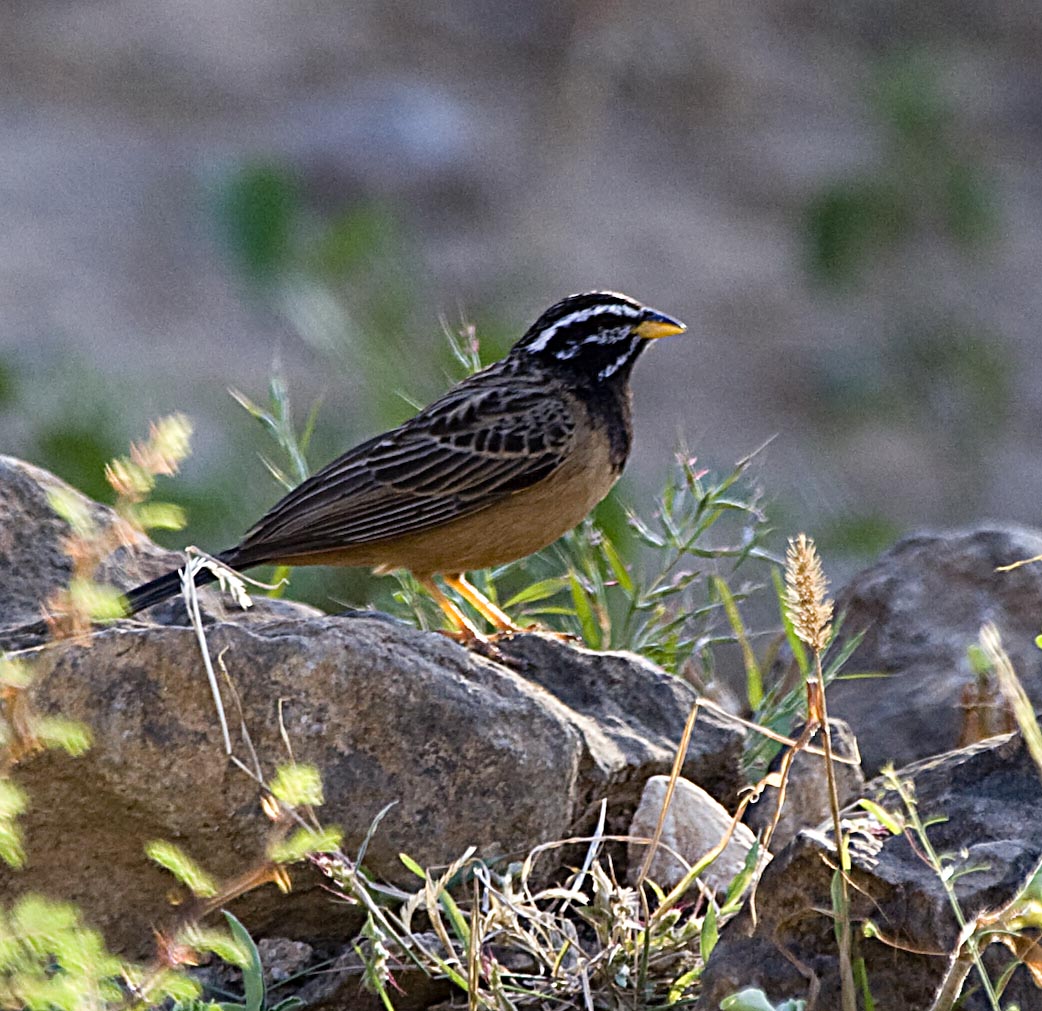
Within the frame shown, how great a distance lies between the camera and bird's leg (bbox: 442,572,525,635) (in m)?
5.86

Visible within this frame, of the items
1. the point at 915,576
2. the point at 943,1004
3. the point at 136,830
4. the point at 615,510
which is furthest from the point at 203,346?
the point at 943,1004

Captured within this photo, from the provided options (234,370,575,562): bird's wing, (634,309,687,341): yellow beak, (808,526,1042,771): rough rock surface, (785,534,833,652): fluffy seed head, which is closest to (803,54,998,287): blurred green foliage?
(634,309,687,341): yellow beak

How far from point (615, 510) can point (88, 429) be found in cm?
379

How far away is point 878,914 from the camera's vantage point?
3750 mm

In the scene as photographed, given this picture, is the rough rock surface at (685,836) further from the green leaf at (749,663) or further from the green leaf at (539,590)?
the green leaf at (539,590)

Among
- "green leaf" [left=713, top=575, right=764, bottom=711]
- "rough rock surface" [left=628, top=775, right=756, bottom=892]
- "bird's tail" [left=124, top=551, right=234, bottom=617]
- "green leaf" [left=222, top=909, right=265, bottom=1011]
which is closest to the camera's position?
"green leaf" [left=222, top=909, right=265, bottom=1011]

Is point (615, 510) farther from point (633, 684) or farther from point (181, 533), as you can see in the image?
point (633, 684)

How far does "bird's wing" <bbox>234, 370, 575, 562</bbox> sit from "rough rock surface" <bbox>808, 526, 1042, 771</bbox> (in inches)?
42.0

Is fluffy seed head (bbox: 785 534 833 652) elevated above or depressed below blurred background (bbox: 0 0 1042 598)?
above

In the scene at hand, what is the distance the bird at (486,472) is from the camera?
20.4 ft

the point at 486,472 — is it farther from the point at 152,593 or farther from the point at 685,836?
the point at 685,836

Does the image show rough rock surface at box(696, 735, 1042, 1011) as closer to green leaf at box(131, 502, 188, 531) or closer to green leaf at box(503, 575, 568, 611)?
green leaf at box(131, 502, 188, 531)

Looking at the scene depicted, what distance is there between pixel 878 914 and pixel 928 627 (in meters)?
2.51

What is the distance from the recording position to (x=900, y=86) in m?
18.5
